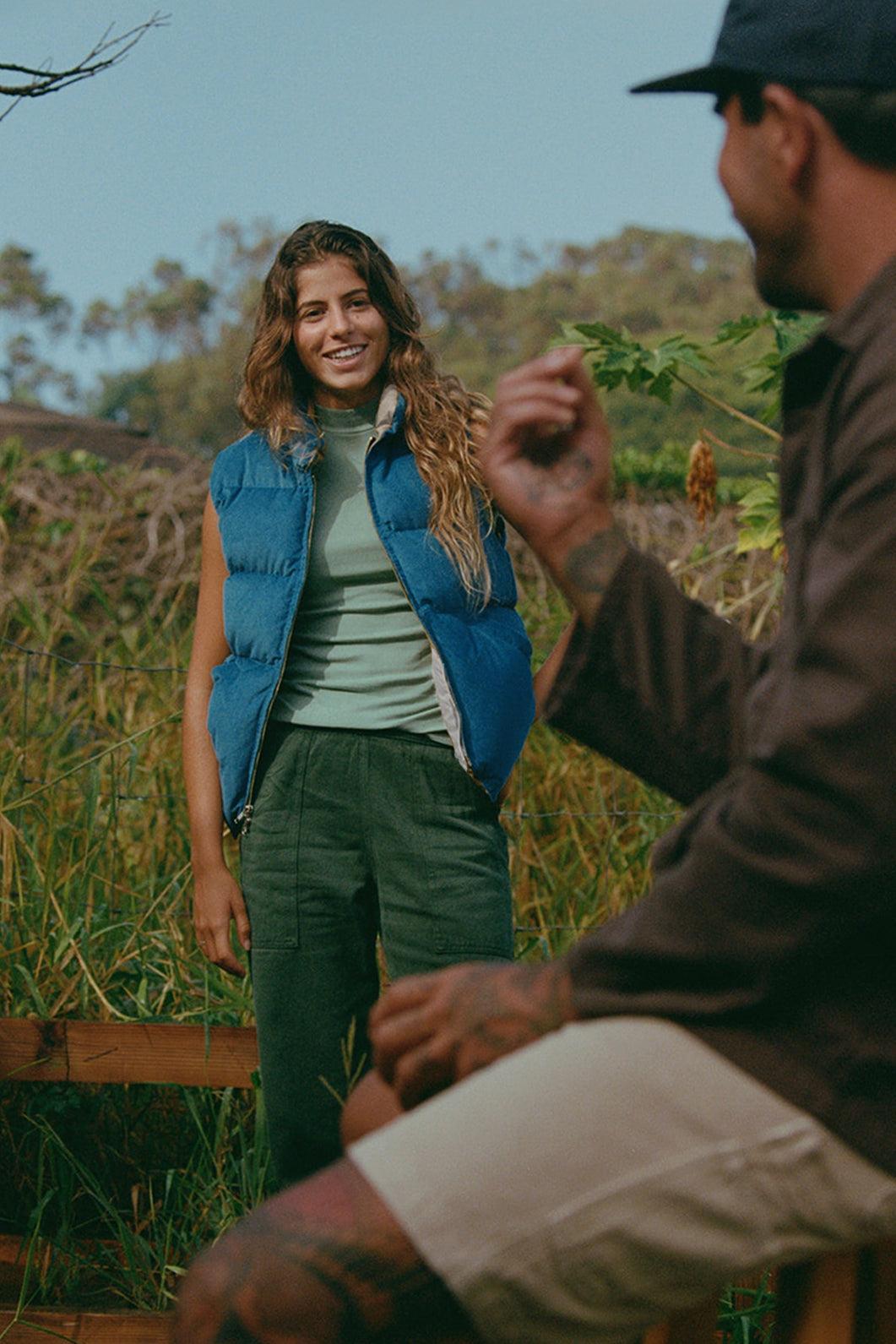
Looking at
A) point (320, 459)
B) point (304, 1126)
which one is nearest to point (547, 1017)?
point (304, 1126)

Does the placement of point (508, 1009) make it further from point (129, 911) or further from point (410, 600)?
point (129, 911)

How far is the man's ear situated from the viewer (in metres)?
1.43

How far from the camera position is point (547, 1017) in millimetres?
1345

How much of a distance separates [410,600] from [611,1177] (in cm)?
148

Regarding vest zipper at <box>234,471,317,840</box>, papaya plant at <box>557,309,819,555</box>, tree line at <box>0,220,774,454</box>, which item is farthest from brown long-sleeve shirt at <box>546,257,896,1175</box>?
tree line at <box>0,220,774,454</box>

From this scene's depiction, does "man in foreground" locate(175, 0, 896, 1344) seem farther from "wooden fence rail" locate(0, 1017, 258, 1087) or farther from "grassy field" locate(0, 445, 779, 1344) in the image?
"wooden fence rail" locate(0, 1017, 258, 1087)

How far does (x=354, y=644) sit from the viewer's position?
265 cm

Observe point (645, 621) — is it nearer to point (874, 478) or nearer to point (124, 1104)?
point (874, 478)

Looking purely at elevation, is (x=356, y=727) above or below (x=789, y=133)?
below

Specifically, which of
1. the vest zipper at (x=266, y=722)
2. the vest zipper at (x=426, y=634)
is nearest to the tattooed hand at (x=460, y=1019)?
the vest zipper at (x=426, y=634)

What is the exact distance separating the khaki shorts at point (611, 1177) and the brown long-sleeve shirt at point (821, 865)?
3 cm

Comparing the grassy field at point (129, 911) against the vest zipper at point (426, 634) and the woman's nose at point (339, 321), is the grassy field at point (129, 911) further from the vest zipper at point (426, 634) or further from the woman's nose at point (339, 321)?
the woman's nose at point (339, 321)

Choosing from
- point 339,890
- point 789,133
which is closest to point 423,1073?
point 789,133

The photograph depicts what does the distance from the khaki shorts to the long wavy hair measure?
5.04 ft
